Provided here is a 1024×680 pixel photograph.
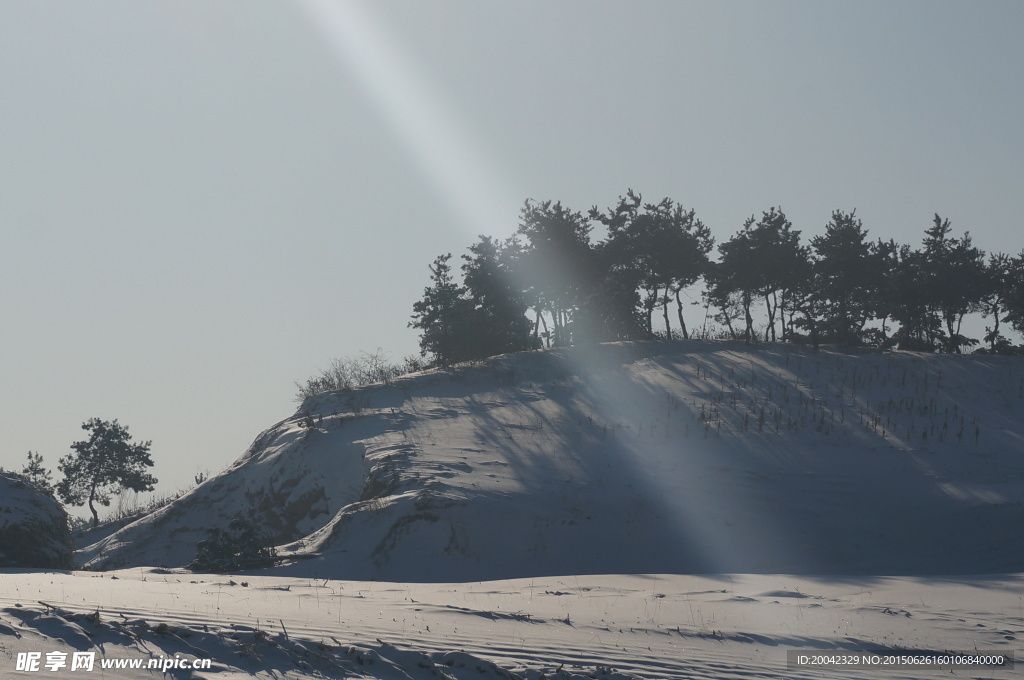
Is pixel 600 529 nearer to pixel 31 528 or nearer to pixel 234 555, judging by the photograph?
pixel 234 555

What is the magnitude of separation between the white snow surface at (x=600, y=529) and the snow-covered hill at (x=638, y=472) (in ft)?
0.30

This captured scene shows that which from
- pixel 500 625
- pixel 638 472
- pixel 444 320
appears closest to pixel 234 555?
pixel 500 625

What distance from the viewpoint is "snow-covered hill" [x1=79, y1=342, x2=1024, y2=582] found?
19281 mm

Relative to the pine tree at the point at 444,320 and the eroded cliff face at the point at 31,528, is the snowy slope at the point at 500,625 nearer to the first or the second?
the eroded cliff face at the point at 31,528

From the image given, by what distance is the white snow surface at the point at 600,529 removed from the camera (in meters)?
9.55

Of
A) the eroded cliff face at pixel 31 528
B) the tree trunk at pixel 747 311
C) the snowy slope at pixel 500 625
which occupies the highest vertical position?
the tree trunk at pixel 747 311

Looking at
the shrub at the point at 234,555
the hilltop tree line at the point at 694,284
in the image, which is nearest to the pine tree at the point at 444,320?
the hilltop tree line at the point at 694,284

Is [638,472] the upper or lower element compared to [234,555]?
upper

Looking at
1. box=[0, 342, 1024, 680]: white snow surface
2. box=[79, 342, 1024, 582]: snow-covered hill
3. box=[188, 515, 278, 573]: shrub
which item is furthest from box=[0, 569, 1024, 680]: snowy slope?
box=[79, 342, 1024, 582]: snow-covered hill

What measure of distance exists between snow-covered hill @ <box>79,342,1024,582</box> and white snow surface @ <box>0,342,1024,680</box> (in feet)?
0.30

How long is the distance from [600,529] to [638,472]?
3.35 metres

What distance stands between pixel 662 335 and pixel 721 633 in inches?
1300

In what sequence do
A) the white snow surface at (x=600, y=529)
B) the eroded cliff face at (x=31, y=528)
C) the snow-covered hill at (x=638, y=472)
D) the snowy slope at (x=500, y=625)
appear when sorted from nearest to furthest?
the snowy slope at (x=500, y=625) < the white snow surface at (x=600, y=529) < the eroded cliff face at (x=31, y=528) < the snow-covered hill at (x=638, y=472)

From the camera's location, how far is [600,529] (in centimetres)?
2050
